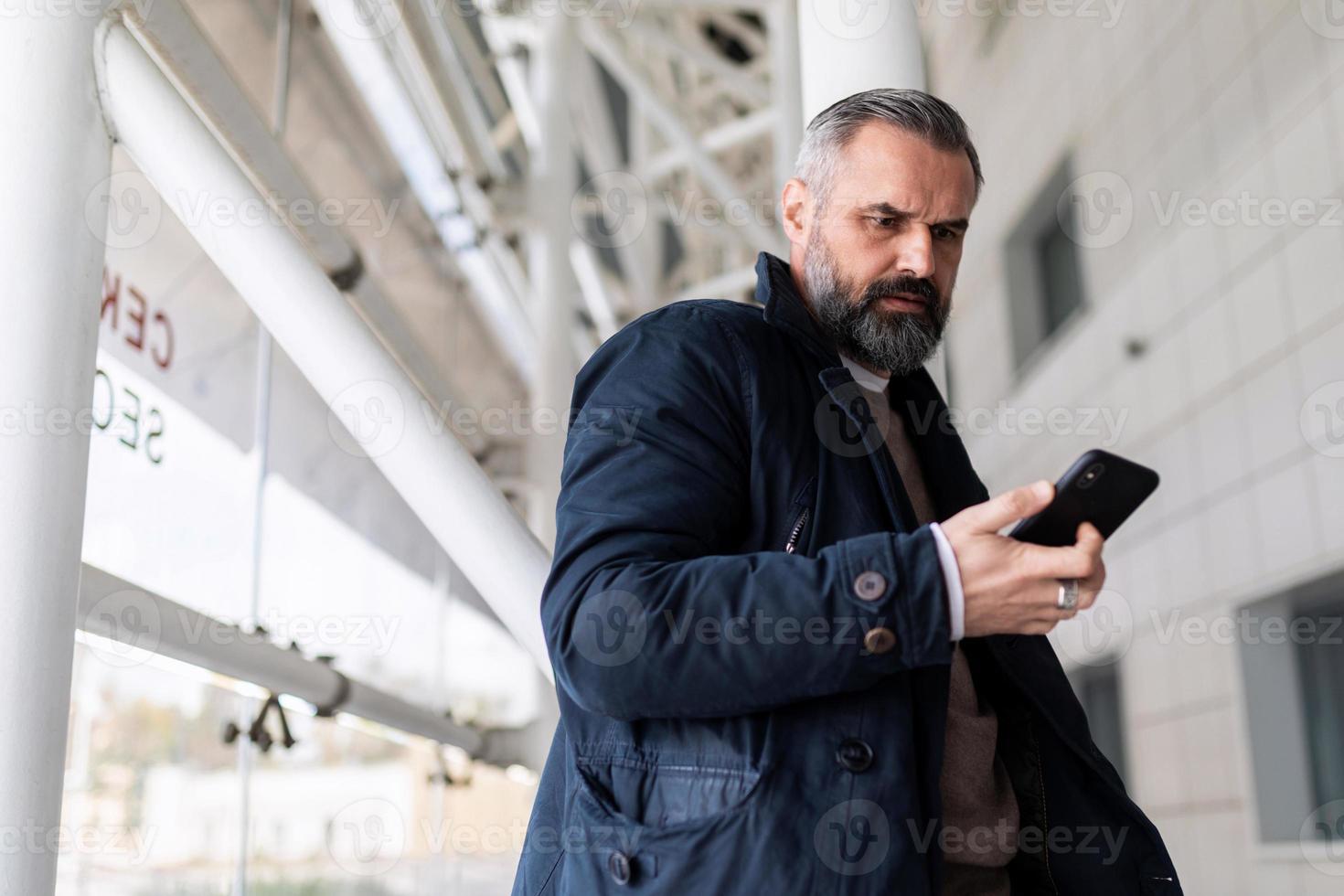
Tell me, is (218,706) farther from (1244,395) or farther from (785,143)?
(1244,395)

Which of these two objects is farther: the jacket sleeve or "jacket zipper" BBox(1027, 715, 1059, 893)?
"jacket zipper" BBox(1027, 715, 1059, 893)

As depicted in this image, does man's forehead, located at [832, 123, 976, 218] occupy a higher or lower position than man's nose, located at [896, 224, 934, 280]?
higher

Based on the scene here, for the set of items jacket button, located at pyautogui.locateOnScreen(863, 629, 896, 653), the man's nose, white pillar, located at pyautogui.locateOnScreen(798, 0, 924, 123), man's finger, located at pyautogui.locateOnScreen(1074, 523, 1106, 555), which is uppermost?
white pillar, located at pyautogui.locateOnScreen(798, 0, 924, 123)

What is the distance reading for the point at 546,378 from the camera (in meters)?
5.66

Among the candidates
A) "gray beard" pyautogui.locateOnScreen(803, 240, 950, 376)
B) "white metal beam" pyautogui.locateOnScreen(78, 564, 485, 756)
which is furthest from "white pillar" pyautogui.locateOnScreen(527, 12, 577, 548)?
"gray beard" pyautogui.locateOnScreen(803, 240, 950, 376)

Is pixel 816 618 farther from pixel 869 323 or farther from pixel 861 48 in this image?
pixel 861 48

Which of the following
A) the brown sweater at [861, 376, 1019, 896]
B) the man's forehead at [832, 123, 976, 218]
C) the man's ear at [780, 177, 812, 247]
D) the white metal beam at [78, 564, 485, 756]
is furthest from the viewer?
the white metal beam at [78, 564, 485, 756]

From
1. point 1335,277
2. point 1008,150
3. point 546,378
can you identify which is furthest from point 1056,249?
point 546,378

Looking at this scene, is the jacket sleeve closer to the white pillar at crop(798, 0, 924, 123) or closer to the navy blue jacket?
the navy blue jacket

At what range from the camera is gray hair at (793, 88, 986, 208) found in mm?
1661

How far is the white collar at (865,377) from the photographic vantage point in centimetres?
176

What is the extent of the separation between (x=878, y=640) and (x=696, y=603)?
6.7 inches

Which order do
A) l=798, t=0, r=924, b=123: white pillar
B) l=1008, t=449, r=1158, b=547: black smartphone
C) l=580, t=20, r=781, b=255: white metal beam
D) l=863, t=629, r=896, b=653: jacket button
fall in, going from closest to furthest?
1. l=863, t=629, r=896, b=653: jacket button
2. l=1008, t=449, r=1158, b=547: black smartphone
3. l=798, t=0, r=924, b=123: white pillar
4. l=580, t=20, r=781, b=255: white metal beam

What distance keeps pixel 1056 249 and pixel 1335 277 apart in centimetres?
432
